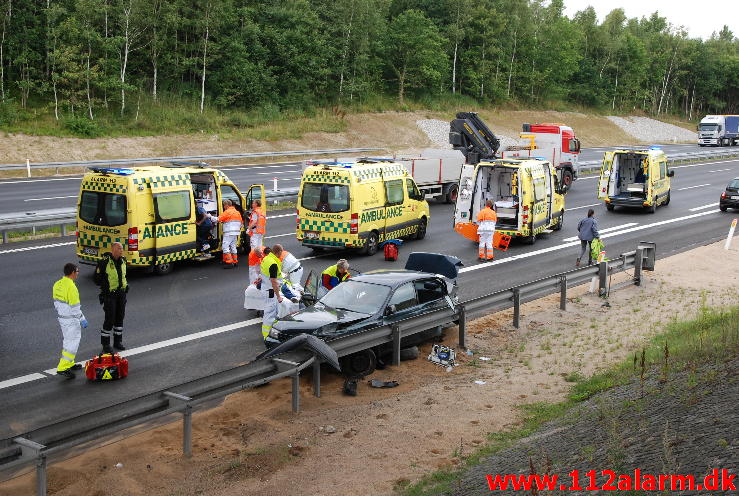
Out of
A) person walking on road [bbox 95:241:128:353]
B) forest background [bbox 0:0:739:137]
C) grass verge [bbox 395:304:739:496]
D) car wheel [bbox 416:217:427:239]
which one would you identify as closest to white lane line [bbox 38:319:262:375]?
person walking on road [bbox 95:241:128:353]

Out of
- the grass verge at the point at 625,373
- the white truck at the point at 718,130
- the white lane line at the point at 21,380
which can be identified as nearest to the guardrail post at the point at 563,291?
the grass verge at the point at 625,373

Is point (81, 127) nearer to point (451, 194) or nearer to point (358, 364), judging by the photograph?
Result: point (451, 194)

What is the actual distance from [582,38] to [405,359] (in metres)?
94.6

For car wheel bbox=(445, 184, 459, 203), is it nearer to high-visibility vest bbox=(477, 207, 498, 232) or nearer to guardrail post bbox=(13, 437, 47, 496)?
high-visibility vest bbox=(477, 207, 498, 232)

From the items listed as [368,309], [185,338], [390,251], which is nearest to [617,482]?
[368,309]

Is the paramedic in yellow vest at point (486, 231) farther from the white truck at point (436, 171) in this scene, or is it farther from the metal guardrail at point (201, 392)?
the white truck at point (436, 171)

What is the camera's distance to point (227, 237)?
18812 mm

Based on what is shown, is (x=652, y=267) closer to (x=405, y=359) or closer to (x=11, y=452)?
(x=405, y=359)

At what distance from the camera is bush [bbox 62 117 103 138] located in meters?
43.1

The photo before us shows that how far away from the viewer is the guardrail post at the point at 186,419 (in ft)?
28.5

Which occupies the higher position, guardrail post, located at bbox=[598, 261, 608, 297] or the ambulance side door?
the ambulance side door

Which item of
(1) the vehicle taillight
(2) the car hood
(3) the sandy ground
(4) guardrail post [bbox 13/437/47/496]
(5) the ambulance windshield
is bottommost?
(3) the sandy ground

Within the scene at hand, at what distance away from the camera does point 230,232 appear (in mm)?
18734

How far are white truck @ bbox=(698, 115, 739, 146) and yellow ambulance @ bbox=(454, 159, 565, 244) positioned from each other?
5694cm
